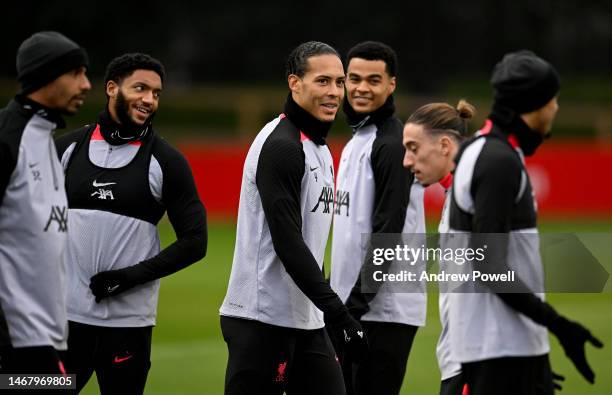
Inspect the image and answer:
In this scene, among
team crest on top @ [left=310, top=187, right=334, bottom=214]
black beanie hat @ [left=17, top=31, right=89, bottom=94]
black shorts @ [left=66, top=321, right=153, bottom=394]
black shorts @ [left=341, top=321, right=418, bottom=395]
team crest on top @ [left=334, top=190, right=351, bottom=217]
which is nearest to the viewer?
black beanie hat @ [left=17, top=31, right=89, bottom=94]

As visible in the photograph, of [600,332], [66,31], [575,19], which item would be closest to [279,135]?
[600,332]

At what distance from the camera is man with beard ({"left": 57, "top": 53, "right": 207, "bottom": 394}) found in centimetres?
702

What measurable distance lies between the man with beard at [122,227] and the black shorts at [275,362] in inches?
25.2

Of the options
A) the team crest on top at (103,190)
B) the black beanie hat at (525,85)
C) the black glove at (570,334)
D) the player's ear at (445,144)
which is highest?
the black beanie hat at (525,85)

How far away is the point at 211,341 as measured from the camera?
12750mm

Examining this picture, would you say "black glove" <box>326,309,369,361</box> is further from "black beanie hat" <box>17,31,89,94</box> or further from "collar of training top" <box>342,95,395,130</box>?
"black beanie hat" <box>17,31,89,94</box>

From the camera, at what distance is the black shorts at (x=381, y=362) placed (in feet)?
24.6

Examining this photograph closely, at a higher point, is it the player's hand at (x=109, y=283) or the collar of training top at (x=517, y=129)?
the collar of training top at (x=517, y=129)

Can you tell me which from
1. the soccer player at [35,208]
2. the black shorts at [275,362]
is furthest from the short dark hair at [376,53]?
the soccer player at [35,208]

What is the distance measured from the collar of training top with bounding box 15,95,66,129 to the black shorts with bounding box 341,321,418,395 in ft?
8.32

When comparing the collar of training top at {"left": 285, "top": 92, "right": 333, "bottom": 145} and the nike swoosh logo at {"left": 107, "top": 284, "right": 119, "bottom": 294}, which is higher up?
the collar of training top at {"left": 285, "top": 92, "right": 333, "bottom": 145}

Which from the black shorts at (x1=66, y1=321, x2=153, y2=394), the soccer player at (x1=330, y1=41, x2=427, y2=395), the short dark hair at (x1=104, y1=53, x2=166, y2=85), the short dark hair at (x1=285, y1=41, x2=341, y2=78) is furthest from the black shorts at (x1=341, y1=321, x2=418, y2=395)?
the short dark hair at (x1=104, y1=53, x2=166, y2=85)

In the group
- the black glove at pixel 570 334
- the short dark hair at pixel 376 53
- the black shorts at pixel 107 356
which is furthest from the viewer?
the short dark hair at pixel 376 53

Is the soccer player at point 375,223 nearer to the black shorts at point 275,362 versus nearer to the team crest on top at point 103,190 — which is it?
the black shorts at point 275,362
